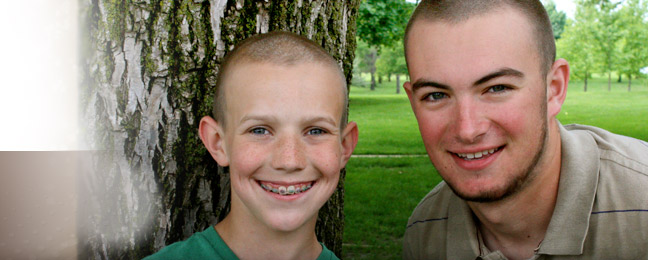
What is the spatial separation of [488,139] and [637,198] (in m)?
0.82

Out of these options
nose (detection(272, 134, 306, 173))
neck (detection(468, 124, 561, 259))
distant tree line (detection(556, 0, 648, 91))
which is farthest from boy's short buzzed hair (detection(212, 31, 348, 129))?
distant tree line (detection(556, 0, 648, 91))

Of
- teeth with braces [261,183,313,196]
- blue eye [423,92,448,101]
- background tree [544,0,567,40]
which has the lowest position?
teeth with braces [261,183,313,196]

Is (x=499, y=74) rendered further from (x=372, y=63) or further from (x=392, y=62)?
(x=372, y=63)

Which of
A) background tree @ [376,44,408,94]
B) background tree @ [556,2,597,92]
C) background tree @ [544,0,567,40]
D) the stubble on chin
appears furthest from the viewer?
background tree @ [544,0,567,40]

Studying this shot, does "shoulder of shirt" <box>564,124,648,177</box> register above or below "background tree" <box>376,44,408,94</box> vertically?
above

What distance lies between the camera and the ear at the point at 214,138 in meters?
2.44

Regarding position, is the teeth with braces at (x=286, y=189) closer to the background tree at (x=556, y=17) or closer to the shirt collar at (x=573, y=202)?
the shirt collar at (x=573, y=202)

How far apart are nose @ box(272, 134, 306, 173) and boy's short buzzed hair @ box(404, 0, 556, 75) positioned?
41.8 inches

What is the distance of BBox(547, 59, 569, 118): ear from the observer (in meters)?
2.83

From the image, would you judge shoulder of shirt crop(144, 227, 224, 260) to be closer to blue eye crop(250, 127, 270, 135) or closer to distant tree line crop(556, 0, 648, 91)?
blue eye crop(250, 127, 270, 135)

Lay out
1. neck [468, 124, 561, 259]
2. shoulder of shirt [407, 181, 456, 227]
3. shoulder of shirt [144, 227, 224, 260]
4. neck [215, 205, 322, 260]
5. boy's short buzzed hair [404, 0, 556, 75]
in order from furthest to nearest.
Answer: shoulder of shirt [407, 181, 456, 227] < neck [468, 124, 561, 259] < boy's short buzzed hair [404, 0, 556, 75] < neck [215, 205, 322, 260] < shoulder of shirt [144, 227, 224, 260]

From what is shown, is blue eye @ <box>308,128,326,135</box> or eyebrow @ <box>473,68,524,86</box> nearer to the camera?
blue eye @ <box>308,128,326,135</box>

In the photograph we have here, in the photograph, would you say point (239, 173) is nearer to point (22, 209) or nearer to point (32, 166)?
point (32, 166)

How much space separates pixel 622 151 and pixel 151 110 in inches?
98.9
